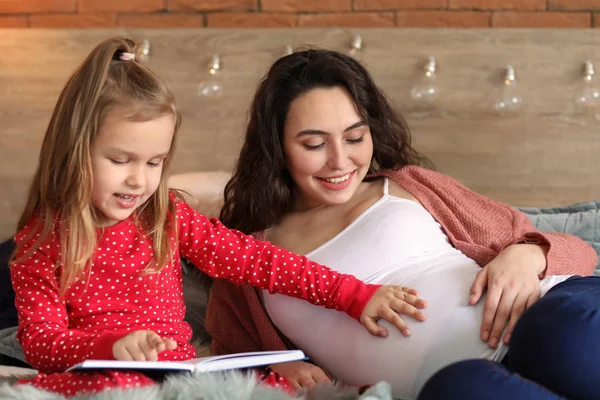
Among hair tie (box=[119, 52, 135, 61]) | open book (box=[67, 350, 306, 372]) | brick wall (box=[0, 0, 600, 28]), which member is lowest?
open book (box=[67, 350, 306, 372])

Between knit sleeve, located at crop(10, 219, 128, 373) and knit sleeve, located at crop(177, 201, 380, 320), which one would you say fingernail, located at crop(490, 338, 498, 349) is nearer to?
knit sleeve, located at crop(177, 201, 380, 320)

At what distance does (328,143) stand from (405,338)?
40 centimetres

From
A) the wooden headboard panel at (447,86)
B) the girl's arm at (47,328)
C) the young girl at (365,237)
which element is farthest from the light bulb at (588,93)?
the girl's arm at (47,328)

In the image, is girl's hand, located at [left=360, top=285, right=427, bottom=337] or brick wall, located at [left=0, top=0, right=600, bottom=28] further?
brick wall, located at [left=0, top=0, right=600, bottom=28]

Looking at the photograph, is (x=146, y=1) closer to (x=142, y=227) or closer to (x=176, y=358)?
(x=142, y=227)

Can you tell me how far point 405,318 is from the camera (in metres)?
1.42

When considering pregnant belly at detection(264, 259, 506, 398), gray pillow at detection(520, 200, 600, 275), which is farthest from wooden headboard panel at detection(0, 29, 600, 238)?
pregnant belly at detection(264, 259, 506, 398)

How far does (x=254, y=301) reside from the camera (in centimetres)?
163

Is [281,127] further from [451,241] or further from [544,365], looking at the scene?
[544,365]

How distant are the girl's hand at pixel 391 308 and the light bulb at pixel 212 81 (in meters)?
1.12

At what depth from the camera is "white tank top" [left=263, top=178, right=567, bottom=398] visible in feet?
4.60

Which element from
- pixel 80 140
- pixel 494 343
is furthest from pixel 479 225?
pixel 80 140

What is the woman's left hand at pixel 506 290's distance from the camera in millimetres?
1372

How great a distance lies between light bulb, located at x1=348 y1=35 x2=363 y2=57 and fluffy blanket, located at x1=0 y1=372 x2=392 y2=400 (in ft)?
4.32
